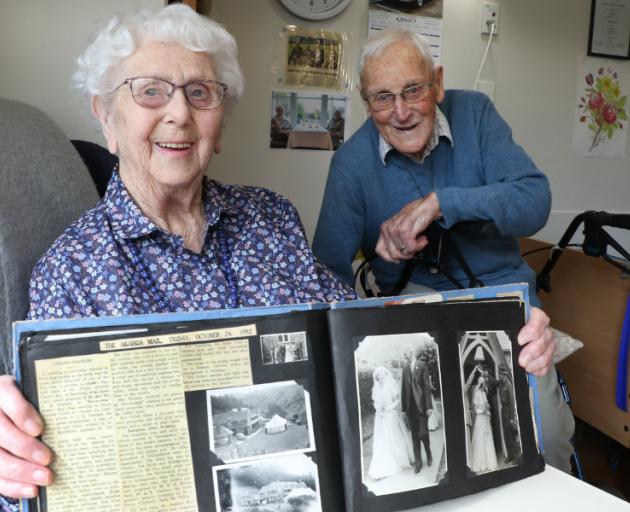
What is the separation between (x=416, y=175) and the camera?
1.50 meters

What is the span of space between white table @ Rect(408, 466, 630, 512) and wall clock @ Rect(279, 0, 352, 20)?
1.84 metres

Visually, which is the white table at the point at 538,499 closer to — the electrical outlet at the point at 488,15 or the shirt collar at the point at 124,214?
the shirt collar at the point at 124,214

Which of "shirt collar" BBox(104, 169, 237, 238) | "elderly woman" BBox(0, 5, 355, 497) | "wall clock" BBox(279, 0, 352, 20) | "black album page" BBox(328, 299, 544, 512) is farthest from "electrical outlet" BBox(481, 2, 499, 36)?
"black album page" BBox(328, 299, 544, 512)

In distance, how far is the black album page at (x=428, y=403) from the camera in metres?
0.58

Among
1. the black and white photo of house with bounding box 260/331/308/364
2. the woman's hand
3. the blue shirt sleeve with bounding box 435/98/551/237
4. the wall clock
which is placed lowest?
A: the woman's hand

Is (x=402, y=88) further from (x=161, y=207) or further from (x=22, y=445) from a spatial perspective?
(x=22, y=445)

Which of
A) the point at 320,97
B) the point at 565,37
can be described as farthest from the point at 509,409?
the point at 565,37

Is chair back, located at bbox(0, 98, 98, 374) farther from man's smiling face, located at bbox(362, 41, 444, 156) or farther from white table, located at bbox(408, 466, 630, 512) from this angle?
man's smiling face, located at bbox(362, 41, 444, 156)

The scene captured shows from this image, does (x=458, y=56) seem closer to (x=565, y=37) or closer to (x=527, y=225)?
(x=565, y=37)

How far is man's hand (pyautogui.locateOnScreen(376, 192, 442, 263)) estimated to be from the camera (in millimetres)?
1336

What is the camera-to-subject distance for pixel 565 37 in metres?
2.61

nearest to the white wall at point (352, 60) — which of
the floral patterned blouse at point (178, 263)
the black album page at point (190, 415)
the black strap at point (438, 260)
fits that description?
the floral patterned blouse at point (178, 263)

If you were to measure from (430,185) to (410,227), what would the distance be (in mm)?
211

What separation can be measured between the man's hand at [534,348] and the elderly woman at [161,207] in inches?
17.2
